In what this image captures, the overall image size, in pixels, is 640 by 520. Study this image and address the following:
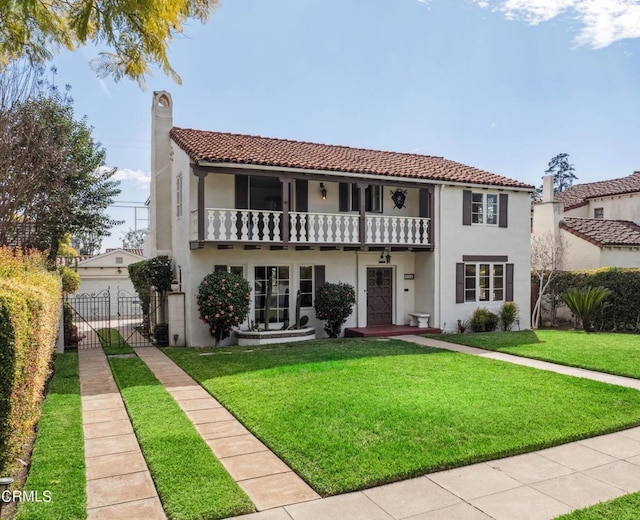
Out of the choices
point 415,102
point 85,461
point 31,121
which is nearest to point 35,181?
point 31,121

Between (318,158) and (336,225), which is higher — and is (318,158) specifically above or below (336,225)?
above

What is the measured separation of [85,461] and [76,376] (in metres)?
5.31

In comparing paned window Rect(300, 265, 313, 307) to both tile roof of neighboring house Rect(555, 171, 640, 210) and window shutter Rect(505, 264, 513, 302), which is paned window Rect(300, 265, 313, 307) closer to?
window shutter Rect(505, 264, 513, 302)

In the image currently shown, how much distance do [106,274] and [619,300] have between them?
2666 cm

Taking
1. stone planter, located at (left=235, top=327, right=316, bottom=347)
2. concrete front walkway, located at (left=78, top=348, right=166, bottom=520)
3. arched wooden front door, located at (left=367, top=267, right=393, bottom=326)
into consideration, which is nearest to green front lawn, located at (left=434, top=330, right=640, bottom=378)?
arched wooden front door, located at (left=367, top=267, right=393, bottom=326)

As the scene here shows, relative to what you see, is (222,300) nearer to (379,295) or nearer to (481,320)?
(379,295)

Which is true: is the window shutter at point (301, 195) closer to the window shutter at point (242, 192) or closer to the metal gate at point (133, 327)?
the window shutter at point (242, 192)

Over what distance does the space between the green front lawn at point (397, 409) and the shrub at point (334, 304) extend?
3.88m

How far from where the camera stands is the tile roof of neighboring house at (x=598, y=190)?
85.8 feet

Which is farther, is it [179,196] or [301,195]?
[179,196]

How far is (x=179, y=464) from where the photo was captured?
18.1 feet

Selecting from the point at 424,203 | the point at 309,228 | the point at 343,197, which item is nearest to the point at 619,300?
the point at 424,203

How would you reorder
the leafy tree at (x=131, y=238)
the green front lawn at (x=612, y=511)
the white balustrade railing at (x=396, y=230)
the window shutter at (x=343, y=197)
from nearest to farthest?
1. the green front lawn at (x=612, y=511)
2. the white balustrade railing at (x=396, y=230)
3. the window shutter at (x=343, y=197)
4. the leafy tree at (x=131, y=238)

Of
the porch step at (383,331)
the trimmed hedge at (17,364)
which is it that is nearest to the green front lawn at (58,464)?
the trimmed hedge at (17,364)
